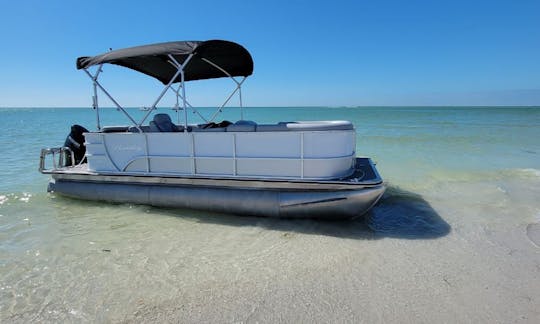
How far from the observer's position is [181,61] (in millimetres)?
7191

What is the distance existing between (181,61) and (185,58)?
0.88 feet

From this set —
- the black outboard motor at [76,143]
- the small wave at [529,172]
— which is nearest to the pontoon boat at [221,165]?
the black outboard motor at [76,143]

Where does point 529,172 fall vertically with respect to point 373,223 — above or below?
above

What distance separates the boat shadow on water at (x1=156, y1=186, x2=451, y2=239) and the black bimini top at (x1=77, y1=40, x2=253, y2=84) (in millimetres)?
2940

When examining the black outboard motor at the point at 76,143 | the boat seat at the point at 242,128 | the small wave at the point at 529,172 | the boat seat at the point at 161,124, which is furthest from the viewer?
the small wave at the point at 529,172

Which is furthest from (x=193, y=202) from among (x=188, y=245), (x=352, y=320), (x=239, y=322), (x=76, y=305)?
(x=352, y=320)

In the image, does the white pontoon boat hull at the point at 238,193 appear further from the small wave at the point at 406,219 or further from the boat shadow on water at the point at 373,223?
the small wave at the point at 406,219

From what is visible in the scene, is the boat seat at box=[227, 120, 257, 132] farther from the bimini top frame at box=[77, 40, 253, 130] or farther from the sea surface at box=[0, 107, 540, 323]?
the sea surface at box=[0, 107, 540, 323]

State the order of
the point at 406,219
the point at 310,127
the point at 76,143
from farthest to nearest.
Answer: the point at 76,143 < the point at 406,219 < the point at 310,127

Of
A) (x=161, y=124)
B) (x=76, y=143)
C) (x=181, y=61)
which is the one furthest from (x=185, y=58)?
(x=76, y=143)

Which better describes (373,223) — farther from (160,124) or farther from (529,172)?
(529,172)

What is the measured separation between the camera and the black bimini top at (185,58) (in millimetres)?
5469

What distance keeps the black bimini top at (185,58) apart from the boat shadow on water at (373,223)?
2.94 meters

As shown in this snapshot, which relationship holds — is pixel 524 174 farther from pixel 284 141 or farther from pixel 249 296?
pixel 249 296
